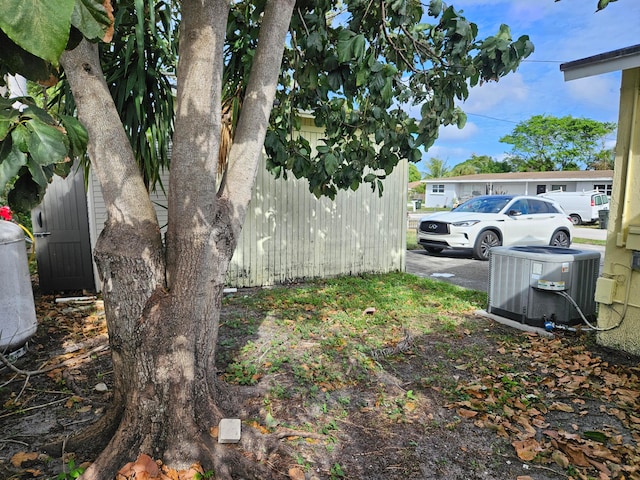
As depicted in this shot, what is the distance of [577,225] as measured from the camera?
2331 cm

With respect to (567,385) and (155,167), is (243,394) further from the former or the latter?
(567,385)

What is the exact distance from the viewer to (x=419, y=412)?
9.57 feet

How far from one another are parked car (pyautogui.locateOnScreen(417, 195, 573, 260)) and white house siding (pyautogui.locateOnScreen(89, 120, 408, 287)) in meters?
2.63

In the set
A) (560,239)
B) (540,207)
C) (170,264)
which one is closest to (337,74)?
(170,264)

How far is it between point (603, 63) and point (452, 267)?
588 centimetres

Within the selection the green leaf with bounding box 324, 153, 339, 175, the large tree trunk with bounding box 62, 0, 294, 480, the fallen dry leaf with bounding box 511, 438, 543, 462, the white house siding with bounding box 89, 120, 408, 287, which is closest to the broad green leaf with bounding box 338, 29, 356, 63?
the green leaf with bounding box 324, 153, 339, 175

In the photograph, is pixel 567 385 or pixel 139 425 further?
pixel 567 385

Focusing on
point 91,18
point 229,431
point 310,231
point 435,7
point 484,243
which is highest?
point 435,7

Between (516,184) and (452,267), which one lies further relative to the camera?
(516,184)

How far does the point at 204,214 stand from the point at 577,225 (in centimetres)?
2611

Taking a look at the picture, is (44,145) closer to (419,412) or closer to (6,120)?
(6,120)

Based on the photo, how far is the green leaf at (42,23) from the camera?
632mm

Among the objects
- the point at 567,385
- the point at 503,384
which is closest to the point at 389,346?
the point at 503,384

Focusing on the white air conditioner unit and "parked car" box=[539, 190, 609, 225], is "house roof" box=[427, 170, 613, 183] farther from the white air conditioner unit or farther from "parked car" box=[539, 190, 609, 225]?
the white air conditioner unit
